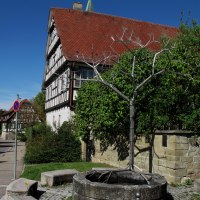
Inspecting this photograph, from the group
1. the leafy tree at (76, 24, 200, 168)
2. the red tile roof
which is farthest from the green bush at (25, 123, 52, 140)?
the leafy tree at (76, 24, 200, 168)

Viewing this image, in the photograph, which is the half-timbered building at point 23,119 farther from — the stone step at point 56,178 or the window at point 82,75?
the stone step at point 56,178

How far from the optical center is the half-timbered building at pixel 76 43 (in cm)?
2498

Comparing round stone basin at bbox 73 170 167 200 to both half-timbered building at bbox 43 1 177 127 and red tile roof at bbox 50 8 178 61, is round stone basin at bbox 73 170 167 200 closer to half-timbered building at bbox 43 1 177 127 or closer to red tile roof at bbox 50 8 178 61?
half-timbered building at bbox 43 1 177 127

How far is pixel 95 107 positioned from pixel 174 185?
20.7 ft

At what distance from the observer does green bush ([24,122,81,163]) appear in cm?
1789

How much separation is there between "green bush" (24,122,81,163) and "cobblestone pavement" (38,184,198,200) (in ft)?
24.8

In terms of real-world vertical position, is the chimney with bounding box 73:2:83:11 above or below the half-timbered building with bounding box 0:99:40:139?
above

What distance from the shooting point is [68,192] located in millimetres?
9594

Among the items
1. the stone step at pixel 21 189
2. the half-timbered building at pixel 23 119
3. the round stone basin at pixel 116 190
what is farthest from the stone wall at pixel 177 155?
the half-timbered building at pixel 23 119

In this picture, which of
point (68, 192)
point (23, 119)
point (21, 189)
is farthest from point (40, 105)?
point (21, 189)

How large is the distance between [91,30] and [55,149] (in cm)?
1282

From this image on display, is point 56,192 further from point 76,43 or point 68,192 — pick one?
point 76,43

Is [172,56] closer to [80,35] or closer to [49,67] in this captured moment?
[80,35]

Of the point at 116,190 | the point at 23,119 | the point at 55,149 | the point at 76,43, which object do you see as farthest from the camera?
the point at 23,119
